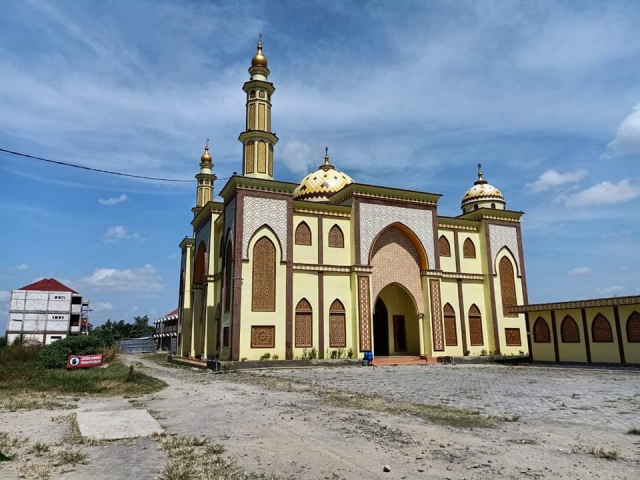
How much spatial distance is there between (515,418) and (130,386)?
9645 mm

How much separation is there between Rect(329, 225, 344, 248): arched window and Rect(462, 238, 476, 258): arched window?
24.3 feet

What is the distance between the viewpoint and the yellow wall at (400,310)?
25938 mm

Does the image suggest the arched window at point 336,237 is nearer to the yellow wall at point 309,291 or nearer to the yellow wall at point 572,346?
the yellow wall at point 309,291

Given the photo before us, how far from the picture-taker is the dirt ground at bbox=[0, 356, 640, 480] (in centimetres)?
473

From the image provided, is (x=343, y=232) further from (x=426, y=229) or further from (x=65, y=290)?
(x=65, y=290)

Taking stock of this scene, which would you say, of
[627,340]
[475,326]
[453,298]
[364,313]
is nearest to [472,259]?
[453,298]

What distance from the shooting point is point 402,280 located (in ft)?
79.5

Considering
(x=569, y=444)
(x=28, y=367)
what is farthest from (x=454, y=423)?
(x=28, y=367)

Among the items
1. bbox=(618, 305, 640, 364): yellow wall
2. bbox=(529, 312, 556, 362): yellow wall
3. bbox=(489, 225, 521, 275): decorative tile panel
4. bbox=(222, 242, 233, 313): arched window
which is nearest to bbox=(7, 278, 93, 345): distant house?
bbox=(222, 242, 233, 313): arched window

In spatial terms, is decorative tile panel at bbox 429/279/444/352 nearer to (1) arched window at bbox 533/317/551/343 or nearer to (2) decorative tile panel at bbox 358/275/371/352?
(2) decorative tile panel at bbox 358/275/371/352

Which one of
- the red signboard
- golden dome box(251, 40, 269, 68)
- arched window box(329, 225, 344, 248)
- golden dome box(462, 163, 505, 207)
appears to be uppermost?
golden dome box(251, 40, 269, 68)

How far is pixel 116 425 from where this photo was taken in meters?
6.93

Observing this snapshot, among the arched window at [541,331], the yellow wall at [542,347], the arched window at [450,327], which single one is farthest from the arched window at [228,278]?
the arched window at [541,331]

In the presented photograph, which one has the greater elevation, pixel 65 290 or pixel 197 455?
pixel 65 290
